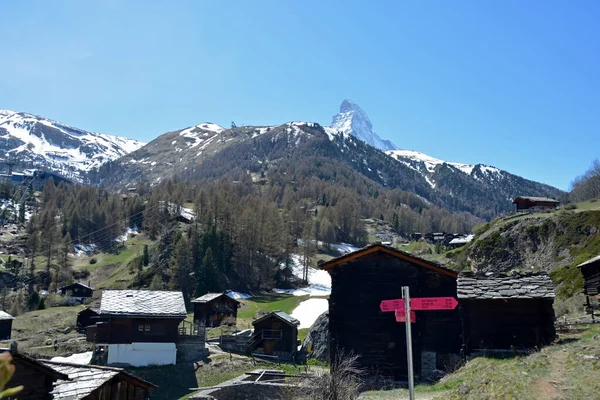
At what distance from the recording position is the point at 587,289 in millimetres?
33188

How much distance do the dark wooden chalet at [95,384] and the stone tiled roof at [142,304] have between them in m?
26.6

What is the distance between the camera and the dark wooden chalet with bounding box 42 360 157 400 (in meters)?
19.1

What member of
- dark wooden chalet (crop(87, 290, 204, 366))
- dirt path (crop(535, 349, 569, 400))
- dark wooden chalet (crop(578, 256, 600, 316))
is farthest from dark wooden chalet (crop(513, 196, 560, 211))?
dirt path (crop(535, 349, 569, 400))

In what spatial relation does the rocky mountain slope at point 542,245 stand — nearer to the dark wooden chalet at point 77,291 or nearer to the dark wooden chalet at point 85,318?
the dark wooden chalet at point 85,318

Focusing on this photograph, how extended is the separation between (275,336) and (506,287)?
3293 centimetres

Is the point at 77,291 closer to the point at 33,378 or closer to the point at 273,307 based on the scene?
the point at 273,307

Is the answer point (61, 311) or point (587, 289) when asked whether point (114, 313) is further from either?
point (587, 289)

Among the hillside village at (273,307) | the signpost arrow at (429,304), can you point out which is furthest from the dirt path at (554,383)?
the signpost arrow at (429,304)

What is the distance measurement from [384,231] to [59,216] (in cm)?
A: 10474

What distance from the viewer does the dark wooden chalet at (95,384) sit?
19.1 metres

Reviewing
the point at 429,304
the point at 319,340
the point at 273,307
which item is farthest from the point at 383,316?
the point at 273,307

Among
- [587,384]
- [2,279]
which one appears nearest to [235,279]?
[2,279]

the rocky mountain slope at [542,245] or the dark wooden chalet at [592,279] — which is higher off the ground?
the rocky mountain slope at [542,245]

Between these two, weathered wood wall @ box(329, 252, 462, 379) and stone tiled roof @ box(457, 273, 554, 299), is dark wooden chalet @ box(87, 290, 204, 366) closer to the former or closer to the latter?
weathered wood wall @ box(329, 252, 462, 379)
